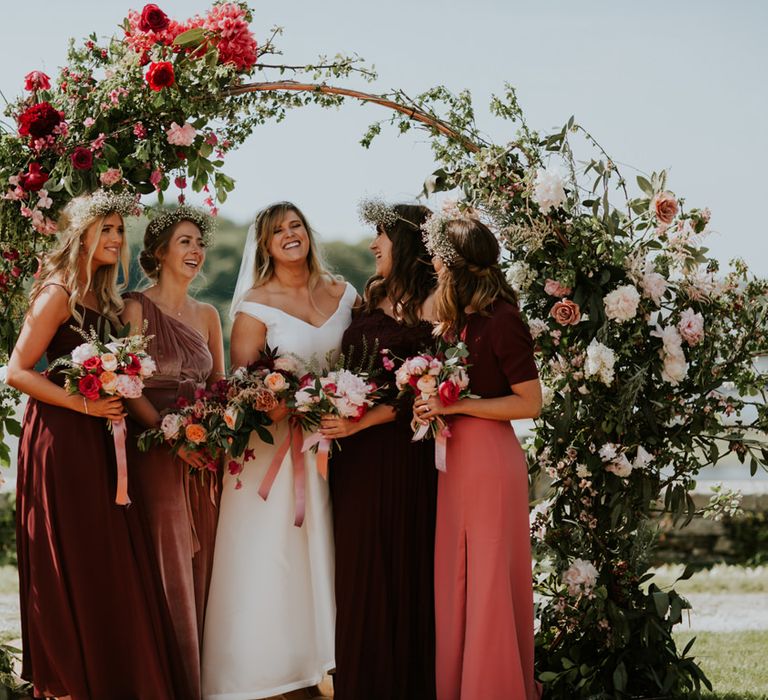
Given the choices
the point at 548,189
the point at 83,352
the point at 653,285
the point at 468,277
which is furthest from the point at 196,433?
the point at 653,285

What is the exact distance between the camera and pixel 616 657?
18.9 feet

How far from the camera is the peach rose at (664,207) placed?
5.57m

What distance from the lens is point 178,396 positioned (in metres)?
5.72

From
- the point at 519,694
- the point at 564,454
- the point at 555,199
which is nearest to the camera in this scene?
the point at 519,694

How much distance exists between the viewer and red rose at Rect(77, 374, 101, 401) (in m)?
5.02


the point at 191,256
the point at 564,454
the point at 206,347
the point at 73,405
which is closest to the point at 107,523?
the point at 73,405

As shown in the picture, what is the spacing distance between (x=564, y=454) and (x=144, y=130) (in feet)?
10.1

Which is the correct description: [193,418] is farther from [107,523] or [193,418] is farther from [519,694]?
[519,694]

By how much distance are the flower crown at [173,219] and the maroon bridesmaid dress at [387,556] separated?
130cm

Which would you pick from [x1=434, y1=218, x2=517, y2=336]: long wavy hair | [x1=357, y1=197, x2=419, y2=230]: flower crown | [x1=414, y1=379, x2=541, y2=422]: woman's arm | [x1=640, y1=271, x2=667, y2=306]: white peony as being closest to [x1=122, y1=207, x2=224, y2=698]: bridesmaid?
[x1=357, y1=197, x2=419, y2=230]: flower crown

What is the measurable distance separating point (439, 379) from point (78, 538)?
2.03 m

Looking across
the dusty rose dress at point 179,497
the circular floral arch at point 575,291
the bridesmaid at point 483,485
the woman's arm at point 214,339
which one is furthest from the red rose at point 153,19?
the bridesmaid at point 483,485

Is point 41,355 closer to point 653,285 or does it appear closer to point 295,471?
point 295,471

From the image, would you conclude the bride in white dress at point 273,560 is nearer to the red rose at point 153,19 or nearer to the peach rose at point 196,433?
the peach rose at point 196,433
